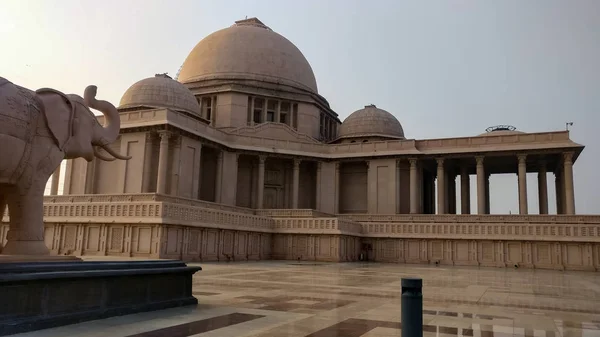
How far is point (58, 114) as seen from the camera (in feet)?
33.6

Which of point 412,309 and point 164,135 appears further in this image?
point 164,135

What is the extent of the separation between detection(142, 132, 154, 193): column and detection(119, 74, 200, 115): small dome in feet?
21.2

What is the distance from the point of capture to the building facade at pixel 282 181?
3156 cm

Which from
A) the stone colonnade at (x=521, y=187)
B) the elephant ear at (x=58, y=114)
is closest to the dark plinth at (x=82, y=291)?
the elephant ear at (x=58, y=114)

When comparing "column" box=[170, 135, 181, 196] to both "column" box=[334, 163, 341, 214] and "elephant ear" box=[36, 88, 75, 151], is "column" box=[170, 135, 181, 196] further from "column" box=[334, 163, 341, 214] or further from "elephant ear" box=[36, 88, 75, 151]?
"elephant ear" box=[36, 88, 75, 151]

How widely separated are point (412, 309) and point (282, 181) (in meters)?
52.0

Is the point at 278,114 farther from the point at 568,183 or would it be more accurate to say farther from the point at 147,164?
the point at 568,183

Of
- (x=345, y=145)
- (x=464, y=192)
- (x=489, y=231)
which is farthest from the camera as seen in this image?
(x=464, y=192)

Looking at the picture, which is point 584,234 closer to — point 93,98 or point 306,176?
point 306,176

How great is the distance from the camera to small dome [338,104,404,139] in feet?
203

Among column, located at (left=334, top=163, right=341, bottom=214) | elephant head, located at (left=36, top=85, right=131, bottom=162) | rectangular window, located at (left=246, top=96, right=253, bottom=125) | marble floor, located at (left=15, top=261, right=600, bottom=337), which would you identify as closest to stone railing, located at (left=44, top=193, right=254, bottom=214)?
marble floor, located at (left=15, top=261, right=600, bottom=337)

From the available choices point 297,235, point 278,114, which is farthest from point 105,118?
point 278,114

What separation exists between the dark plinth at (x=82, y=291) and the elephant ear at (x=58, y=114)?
107 inches

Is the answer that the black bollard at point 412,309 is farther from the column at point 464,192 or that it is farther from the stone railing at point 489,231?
the column at point 464,192
